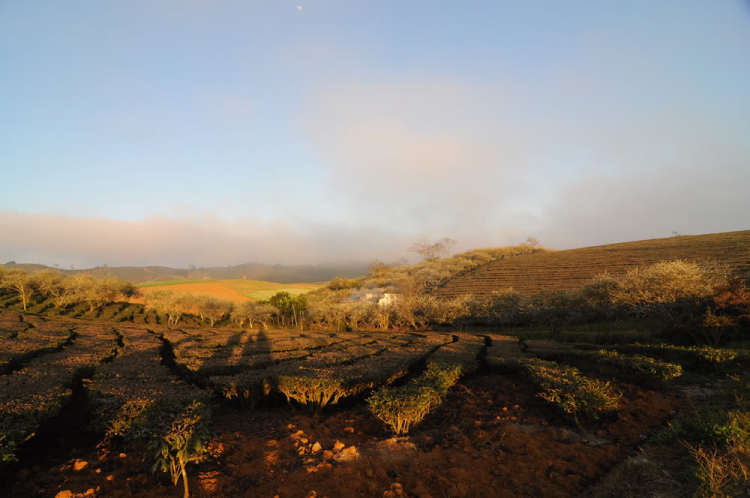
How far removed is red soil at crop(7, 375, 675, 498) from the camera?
4500 mm

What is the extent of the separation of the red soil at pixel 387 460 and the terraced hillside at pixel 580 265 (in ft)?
128

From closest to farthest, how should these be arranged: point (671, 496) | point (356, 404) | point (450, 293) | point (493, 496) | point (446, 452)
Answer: point (671, 496) → point (493, 496) → point (446, 452) → point (356, 404) → point (450, 293)

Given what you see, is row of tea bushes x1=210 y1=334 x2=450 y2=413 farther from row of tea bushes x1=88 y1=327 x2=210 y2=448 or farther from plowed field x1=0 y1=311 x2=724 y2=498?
row of tea bushes x1=88 y1=327 x2=210 y2=448

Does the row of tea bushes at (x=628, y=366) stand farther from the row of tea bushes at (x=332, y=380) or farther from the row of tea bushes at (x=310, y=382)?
the row of tea bushes at (x=310, y=382)

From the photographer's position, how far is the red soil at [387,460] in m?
4.50

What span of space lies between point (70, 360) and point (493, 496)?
578 inches

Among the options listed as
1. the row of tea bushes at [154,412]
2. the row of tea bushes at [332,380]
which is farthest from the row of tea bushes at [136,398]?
the row of tea bushes at [332,380]

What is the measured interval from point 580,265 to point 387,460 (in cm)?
5714

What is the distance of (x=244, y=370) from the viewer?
11039 millimetres

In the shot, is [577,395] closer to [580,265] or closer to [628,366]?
[628,366]

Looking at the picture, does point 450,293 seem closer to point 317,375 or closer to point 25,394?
point 317,375

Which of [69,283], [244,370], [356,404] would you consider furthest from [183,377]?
[69,283]

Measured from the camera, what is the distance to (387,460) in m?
5.40

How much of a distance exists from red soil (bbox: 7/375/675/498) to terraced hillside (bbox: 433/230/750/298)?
39.1 metres
